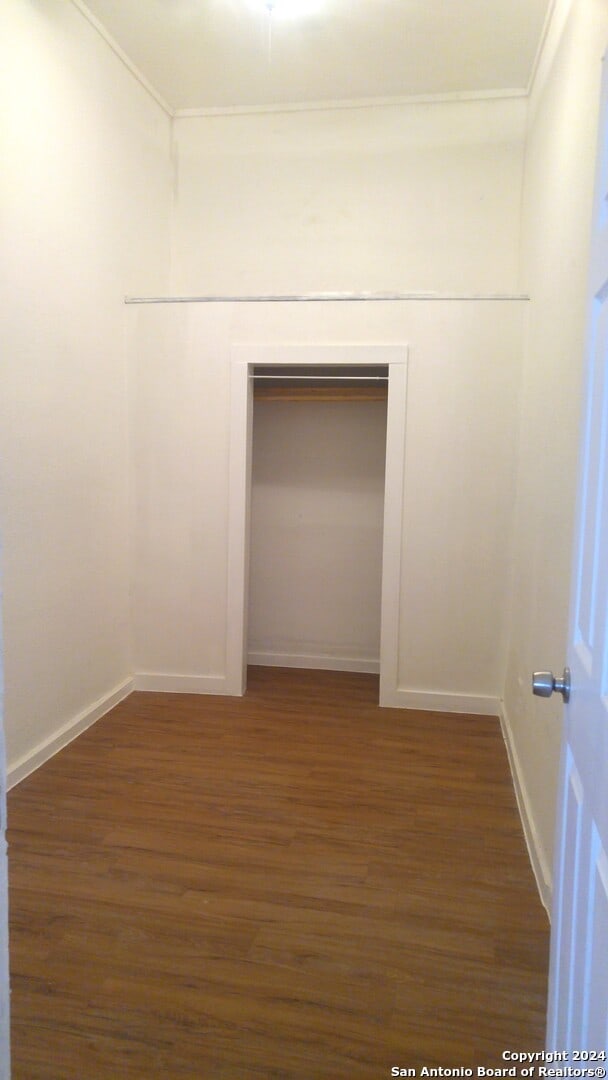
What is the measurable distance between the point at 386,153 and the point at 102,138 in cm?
173

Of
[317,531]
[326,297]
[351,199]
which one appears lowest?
[317,531]

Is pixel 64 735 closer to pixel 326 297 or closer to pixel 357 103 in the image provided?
pixel 326 297

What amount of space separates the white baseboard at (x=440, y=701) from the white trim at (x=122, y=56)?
11.9 ft

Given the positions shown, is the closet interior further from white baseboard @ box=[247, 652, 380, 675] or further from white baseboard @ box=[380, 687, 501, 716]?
white baseboard @ box=[380, 687, 501, 716]

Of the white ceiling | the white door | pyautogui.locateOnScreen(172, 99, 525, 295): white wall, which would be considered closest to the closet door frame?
pyautogui.locateOnScreen(172, 99, 525, 295): white wall

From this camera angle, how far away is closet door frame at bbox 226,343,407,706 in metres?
4.10

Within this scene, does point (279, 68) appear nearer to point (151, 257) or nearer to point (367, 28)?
point (367, 28)

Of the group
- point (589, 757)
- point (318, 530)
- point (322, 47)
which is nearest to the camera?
point (589, 757)

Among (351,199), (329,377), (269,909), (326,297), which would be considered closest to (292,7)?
(351,199)

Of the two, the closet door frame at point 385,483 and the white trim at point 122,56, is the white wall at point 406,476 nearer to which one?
the closet door frame at point 385,483

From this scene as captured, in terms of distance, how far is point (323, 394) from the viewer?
4.62m

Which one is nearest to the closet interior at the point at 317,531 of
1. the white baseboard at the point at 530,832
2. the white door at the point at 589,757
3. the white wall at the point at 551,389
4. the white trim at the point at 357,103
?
the white wall at the point at 551,389

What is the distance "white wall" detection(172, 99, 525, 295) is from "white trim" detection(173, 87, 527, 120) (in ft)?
0.09

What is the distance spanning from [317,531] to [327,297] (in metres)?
1.51
